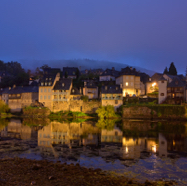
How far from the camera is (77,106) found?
63.1 m

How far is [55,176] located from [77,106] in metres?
51.2

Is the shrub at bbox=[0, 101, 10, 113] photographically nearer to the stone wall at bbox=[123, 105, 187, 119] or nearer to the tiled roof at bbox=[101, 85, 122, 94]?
the tiled roof at bbox=[101, 85, 122, 94]

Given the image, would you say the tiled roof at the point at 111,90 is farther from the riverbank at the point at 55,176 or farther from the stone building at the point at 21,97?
the riverbank at the point at 55,176

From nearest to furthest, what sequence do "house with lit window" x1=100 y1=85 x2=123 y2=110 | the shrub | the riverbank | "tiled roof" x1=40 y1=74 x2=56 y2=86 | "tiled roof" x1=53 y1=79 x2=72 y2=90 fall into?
1. the riverbank
2. "house with lit window" x1=100 y1=85 x2=123 y2=110
3. "tiled roof" x1=53 y1=79 x2=72 y2=90
4. "tiled roof" x1=40 y1=74 x2=56 y2=86
5. the shrub

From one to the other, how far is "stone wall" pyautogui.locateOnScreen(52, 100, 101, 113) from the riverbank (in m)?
47.8

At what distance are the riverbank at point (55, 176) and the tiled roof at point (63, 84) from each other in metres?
50.4

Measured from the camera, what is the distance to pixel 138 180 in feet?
39.4

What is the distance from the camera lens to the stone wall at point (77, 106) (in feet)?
204

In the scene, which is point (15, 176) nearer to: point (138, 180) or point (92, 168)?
point (92, 168)

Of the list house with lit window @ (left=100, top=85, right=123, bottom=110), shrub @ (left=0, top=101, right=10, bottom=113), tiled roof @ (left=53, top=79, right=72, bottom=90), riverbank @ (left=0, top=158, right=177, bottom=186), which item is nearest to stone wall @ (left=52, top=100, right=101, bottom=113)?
house with lit window @ (left=100, top=85, right=123, bottom=110)

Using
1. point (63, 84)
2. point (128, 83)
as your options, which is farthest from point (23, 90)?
point (128, 83)

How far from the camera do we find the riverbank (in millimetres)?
11062

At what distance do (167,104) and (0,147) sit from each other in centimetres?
4789

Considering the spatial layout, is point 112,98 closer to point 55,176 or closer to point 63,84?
point 63,84
